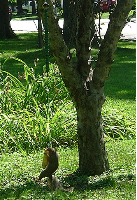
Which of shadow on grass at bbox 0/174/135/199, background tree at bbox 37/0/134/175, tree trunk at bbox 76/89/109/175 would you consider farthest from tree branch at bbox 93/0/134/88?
shadow on grass at bbox 0/174/135/199

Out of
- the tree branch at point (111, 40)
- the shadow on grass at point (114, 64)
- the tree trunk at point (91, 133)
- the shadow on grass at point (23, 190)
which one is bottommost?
the shadow on grass at point (114, 64)

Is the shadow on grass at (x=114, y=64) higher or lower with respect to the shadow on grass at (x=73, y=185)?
lower

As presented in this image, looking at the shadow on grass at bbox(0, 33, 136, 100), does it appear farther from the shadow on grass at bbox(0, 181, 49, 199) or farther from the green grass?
the shadow on grass at bbox(0, 181, 49, 199)

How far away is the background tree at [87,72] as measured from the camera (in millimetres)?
4359

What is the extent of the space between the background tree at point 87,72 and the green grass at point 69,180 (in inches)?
8.2

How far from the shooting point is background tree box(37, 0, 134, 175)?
14.3ft

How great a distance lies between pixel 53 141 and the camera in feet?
21.0

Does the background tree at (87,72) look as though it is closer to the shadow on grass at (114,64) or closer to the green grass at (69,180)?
the green grass at (69,180)

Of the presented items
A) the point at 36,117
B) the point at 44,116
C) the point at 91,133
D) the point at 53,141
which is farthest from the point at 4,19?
the point at 91,133

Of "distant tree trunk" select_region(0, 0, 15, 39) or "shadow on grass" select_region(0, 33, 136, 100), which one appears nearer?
"shadow on grass" select_region(0, 33, 136, 100)

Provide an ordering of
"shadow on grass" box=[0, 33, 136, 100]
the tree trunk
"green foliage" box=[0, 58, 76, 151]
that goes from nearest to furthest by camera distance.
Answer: the tree trunk < "green foliage" box=[0, 58, 76, 151] < "shadow on grass" box=[0, 33, 136, 100]

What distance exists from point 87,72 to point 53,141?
2.00m

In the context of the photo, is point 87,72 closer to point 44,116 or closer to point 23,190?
point 23,190

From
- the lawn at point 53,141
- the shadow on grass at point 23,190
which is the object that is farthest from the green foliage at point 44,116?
the shadow on grass at point 23,190
